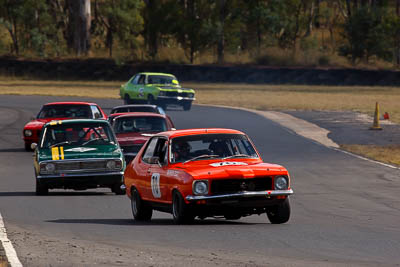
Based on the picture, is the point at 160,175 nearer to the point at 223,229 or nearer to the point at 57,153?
the point at 223,229

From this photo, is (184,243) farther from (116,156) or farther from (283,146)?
(283,146)

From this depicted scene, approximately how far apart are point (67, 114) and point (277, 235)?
15.0 metres

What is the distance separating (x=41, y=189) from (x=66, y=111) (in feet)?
28.3

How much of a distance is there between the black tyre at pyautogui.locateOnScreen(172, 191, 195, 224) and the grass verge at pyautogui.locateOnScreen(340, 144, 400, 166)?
11.6m

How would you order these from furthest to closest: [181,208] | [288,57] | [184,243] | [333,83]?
[288,57] → [333,83] → [181,208] → [184,243]

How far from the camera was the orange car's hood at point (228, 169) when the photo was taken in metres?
11.5

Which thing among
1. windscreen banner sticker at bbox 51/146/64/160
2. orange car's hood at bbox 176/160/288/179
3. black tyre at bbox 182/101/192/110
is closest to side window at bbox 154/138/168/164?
orange car's hood at bbox 176/160/288/179

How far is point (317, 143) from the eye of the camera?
2816cm

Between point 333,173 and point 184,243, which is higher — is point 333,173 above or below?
below

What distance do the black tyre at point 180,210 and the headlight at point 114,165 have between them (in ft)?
15.3

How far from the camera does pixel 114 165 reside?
1652 cm

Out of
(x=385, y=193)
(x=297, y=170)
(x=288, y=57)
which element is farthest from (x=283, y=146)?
(x=288, y=57)

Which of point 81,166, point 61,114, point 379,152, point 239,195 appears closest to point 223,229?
point 239,195

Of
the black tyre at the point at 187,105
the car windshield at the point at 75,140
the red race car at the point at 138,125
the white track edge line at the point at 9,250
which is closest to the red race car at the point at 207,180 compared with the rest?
the white track edge line at the point at 9,250
